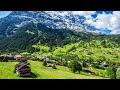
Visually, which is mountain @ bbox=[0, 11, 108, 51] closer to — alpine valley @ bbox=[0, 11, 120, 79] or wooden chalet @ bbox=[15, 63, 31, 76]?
alpine valley @ bbox=[0, 11, 120, 79]

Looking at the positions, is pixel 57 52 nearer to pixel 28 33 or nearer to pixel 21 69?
pixel 28 33

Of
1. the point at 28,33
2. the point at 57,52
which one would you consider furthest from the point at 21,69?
the point at 28,33

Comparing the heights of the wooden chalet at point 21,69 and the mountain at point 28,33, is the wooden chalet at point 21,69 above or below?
below

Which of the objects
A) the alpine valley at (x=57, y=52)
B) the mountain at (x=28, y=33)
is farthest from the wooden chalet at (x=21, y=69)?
the mountain at (x=28, y=33)

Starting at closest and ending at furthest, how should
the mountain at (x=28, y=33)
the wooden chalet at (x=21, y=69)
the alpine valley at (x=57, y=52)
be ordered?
the wooden chalet at (x=21, y=69) → the alpine valley at (x=57, y=52) → the mountain at (x=28, y=33)

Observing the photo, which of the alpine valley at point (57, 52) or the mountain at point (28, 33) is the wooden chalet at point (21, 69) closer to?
the alpine valley at point (57, 52)

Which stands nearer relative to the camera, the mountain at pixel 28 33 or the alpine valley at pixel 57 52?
the alpine valley at pixel 57 52

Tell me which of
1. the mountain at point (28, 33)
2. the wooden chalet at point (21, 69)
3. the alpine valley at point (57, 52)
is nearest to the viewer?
the wooden chalet at point (21, 69)

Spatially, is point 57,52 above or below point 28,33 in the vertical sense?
below

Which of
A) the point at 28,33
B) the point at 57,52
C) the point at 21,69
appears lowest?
the point at 57,52
